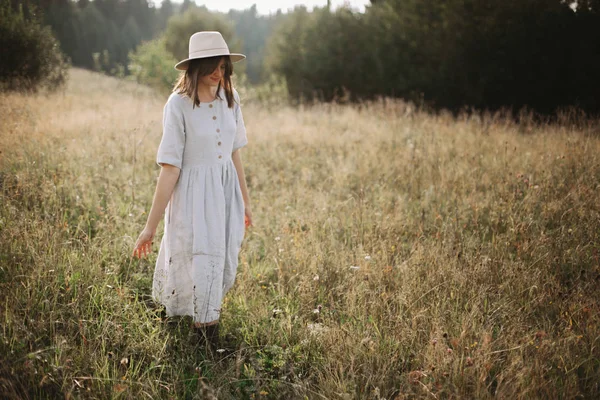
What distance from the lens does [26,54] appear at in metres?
10.2

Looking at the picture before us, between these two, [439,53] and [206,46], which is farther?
[439,53]

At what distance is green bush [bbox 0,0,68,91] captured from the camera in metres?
9.34

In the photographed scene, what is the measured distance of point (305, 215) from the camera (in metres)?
3.90

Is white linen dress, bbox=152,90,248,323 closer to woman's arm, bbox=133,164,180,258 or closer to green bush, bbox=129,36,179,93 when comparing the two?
woman's arm, bbox=133,164,180,258

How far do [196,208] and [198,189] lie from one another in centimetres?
11

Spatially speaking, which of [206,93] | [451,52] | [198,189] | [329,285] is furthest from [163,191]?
[451,52]

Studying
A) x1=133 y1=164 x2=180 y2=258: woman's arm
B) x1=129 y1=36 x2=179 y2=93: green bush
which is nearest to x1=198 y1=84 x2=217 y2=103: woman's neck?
x1=133 y1=164 x2=180 y2=258: woman's arm

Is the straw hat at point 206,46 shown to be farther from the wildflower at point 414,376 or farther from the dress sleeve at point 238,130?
the wildflower at point 414,376

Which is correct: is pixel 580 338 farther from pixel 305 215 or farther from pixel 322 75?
pixel 322 75

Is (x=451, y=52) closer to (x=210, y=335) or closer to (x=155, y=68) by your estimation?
(x=155, y=68)

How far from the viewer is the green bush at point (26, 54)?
9.34m

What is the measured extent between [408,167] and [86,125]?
538cm

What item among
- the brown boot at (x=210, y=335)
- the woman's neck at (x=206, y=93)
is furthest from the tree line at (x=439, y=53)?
the brown boot at (x=210, y=335)

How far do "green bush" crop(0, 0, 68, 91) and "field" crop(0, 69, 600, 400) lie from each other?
5493mm
